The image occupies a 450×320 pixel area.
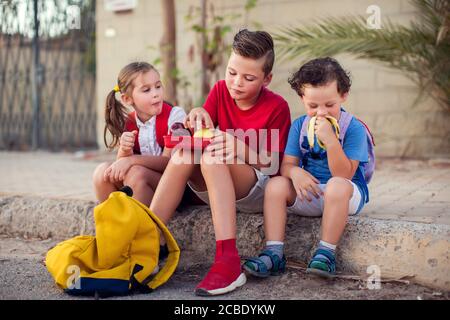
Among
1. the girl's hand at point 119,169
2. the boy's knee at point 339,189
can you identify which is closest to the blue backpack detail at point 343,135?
the boy's knee at point 339,189

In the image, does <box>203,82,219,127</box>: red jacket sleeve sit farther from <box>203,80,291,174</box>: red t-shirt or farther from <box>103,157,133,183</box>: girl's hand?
<box>103,157,133,183</box>: girl's hand

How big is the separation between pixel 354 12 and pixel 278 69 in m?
0.94

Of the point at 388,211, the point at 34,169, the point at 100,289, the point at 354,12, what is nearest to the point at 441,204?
the point at 388,211

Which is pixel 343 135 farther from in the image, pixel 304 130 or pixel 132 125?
pixel 132 125

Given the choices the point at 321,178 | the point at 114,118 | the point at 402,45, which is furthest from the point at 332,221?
the point at 402,45

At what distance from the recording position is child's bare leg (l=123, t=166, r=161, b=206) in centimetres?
277

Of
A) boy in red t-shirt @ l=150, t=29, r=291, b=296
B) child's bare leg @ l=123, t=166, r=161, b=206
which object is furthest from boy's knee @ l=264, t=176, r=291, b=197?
child's bare leg @ l=123, t=166, r=161, b=206

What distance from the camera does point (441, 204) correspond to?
3.11 meters

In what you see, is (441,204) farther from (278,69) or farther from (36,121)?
(36,121)

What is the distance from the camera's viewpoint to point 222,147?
2502 mm

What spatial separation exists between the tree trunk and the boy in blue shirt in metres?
3.32

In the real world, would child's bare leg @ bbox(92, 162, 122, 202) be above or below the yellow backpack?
above

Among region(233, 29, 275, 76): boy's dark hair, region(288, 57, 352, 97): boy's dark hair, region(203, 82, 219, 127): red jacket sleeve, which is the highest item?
region(233, 29, 275, 76): boy's dark hair

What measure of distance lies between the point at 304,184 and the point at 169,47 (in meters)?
3.56
